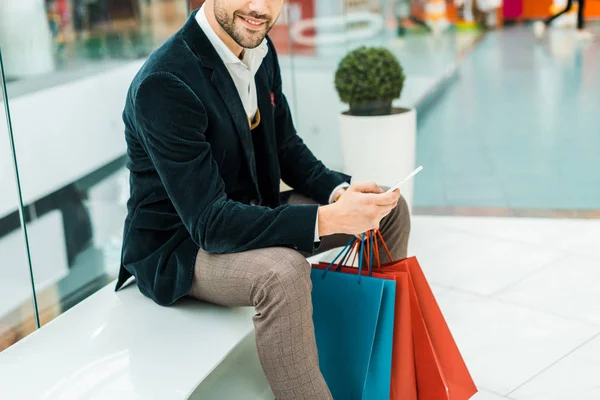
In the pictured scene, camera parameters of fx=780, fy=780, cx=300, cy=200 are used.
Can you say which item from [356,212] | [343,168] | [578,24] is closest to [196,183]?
[356,212]

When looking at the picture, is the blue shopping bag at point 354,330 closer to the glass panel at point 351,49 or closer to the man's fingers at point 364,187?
the man's fingers at point 364,187

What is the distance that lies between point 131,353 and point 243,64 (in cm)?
78

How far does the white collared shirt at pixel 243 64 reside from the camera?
1963 mm

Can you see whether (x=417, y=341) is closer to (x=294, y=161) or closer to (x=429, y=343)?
(x=429, y=343)

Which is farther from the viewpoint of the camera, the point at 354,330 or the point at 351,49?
the point at 351,49

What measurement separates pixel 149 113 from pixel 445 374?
981mm

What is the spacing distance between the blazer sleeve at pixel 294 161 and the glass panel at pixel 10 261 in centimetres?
78

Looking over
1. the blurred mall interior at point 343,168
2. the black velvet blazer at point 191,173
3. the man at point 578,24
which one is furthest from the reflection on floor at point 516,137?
the black velvet blazer at point 191,173

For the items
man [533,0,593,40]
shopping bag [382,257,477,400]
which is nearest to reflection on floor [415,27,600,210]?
man [533,0,593,40]

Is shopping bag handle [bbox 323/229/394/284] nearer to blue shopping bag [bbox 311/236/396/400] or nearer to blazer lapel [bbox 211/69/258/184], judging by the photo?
blue shopping bag [bbox 311/236/396/400]

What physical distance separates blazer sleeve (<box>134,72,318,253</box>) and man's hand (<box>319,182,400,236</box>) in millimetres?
40

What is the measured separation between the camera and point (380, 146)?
3613 millimetres

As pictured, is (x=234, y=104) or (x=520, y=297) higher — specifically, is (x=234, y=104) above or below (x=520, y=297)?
→ above

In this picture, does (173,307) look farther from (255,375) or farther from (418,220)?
(418,220)
